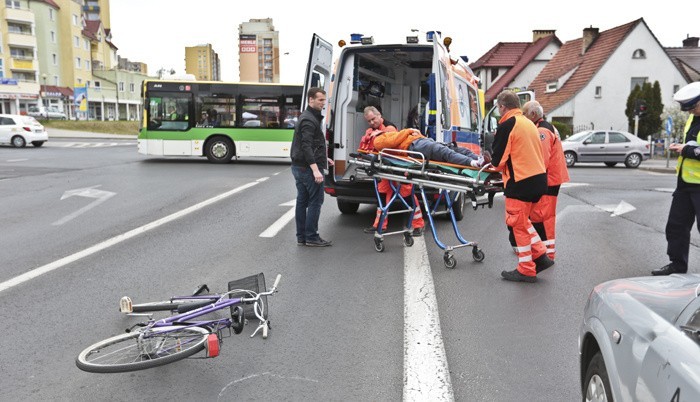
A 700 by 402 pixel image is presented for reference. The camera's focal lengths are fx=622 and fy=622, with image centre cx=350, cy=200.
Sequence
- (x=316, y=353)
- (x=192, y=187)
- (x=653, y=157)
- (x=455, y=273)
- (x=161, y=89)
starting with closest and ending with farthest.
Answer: (x=316, y=353) < (x=455, y=273) < (x=192, y=187) < (x=161, y=89) < (x=653, y=157)

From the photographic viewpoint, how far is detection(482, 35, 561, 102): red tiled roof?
54969 mm

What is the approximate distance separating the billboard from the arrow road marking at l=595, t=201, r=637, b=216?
52.1 meters

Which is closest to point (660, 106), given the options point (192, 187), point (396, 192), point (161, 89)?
point (161, 89)

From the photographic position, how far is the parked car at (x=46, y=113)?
69.4 meters

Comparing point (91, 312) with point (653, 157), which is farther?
point (653, 157)

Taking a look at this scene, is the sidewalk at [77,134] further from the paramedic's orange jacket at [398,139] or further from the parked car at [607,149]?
the paramedic's orange jacket at [398,139]

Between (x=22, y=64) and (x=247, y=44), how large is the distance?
31.0 m

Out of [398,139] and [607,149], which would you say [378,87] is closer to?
[398,139]

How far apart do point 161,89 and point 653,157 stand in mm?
25577

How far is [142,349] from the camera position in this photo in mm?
3898

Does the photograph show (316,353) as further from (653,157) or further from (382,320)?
(653,157)

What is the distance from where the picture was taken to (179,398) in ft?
11.5

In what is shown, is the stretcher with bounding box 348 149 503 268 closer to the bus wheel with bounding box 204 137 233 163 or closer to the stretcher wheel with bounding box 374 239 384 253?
the stretcher wheel with bounding box 374 239 384 253

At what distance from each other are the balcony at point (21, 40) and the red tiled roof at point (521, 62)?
53597 millimetres
